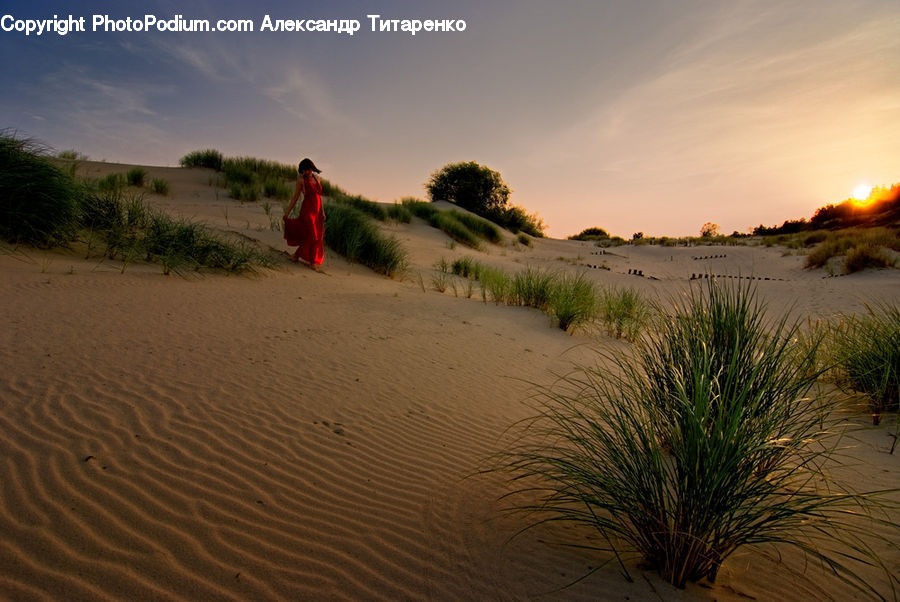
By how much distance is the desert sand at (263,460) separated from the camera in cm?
175

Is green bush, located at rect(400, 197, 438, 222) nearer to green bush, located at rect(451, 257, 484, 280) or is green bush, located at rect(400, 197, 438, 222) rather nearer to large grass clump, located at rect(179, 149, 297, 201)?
large grass clump, located at rect(179, 149, 297, 201)

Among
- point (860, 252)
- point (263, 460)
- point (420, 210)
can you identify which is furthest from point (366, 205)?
point (263, 460)

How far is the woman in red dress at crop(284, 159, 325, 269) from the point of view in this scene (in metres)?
9.06

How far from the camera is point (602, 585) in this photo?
1789 mm

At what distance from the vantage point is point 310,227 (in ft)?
30.1

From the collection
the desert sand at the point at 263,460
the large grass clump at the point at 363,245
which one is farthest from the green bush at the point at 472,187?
the desert sand at the point at 263,460

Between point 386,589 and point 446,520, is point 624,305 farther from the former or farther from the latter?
point 386,589

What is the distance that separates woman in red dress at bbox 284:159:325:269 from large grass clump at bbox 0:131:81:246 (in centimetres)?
341

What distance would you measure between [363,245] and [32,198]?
6067 millimetres

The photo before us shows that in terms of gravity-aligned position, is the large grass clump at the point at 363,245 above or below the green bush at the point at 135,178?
below

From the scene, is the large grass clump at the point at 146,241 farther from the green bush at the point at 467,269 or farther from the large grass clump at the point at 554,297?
the green bush at the point at 467,269

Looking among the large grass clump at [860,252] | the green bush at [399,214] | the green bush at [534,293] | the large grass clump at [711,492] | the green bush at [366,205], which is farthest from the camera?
the green bush at [399,214]

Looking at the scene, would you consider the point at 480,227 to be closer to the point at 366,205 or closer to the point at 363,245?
the point at 366,205

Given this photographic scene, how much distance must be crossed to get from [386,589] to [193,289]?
5.25 m
